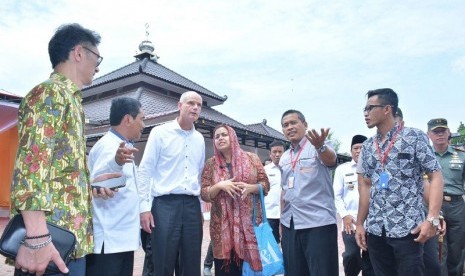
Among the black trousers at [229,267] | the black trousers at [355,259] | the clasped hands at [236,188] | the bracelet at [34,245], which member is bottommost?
the black trousers at [355,259]

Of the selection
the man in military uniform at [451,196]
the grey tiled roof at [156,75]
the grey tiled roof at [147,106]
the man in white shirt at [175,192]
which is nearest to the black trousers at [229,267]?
the man in white shirt at [175,192]

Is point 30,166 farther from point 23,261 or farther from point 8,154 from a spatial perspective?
point 8,154

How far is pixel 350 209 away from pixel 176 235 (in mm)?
2583

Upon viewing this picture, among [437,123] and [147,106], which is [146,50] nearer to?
[147,106]

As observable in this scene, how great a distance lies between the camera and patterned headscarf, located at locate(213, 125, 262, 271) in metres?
3.44

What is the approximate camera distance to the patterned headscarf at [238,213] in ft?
11.3

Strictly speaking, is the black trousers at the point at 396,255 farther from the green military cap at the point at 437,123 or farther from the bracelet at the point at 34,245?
the green military cap at the point at 437,123

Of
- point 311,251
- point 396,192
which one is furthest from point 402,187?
point 311,251

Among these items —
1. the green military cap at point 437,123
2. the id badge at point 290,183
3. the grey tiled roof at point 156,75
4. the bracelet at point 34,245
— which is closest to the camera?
the bracelet at point 34,245

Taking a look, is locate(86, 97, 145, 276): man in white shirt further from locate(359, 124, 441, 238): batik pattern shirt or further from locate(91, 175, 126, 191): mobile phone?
locate(359, 124, 441, 238): batik pattern shirt

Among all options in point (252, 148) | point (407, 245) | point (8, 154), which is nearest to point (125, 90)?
point (252, 148)

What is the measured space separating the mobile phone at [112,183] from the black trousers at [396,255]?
2.00m

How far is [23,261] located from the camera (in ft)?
5.23

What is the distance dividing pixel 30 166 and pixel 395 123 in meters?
2.70
